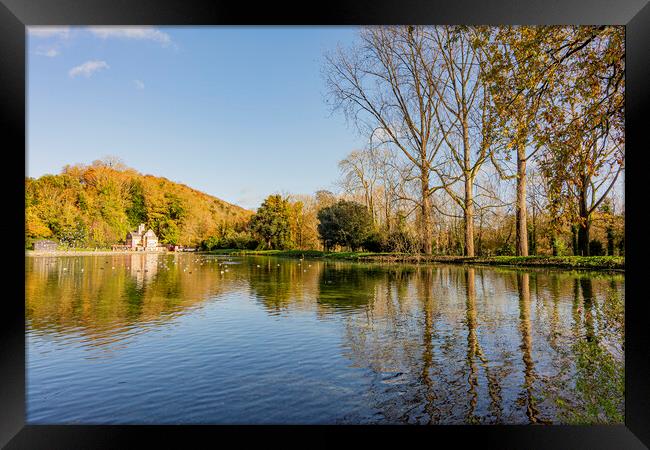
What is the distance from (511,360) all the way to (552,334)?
1.19 metres

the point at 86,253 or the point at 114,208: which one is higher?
the point at 114,208

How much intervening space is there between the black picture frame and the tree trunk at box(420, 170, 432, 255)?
1117 cm

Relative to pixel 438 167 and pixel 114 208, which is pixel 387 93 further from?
pixel 114 208

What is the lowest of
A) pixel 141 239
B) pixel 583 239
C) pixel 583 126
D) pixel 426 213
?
pixel 583 239

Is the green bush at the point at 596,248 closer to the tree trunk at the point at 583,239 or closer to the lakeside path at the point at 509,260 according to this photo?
the tree trunk at the point at 583,239

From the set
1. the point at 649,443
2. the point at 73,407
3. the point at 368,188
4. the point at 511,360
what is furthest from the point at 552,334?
the point at 368,188

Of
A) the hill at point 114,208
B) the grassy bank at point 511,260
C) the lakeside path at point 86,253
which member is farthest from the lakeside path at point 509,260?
the lakeside path at point 86,253

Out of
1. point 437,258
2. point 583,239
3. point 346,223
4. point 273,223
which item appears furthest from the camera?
point 273,223

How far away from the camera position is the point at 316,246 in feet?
79.9

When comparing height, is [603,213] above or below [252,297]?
above
